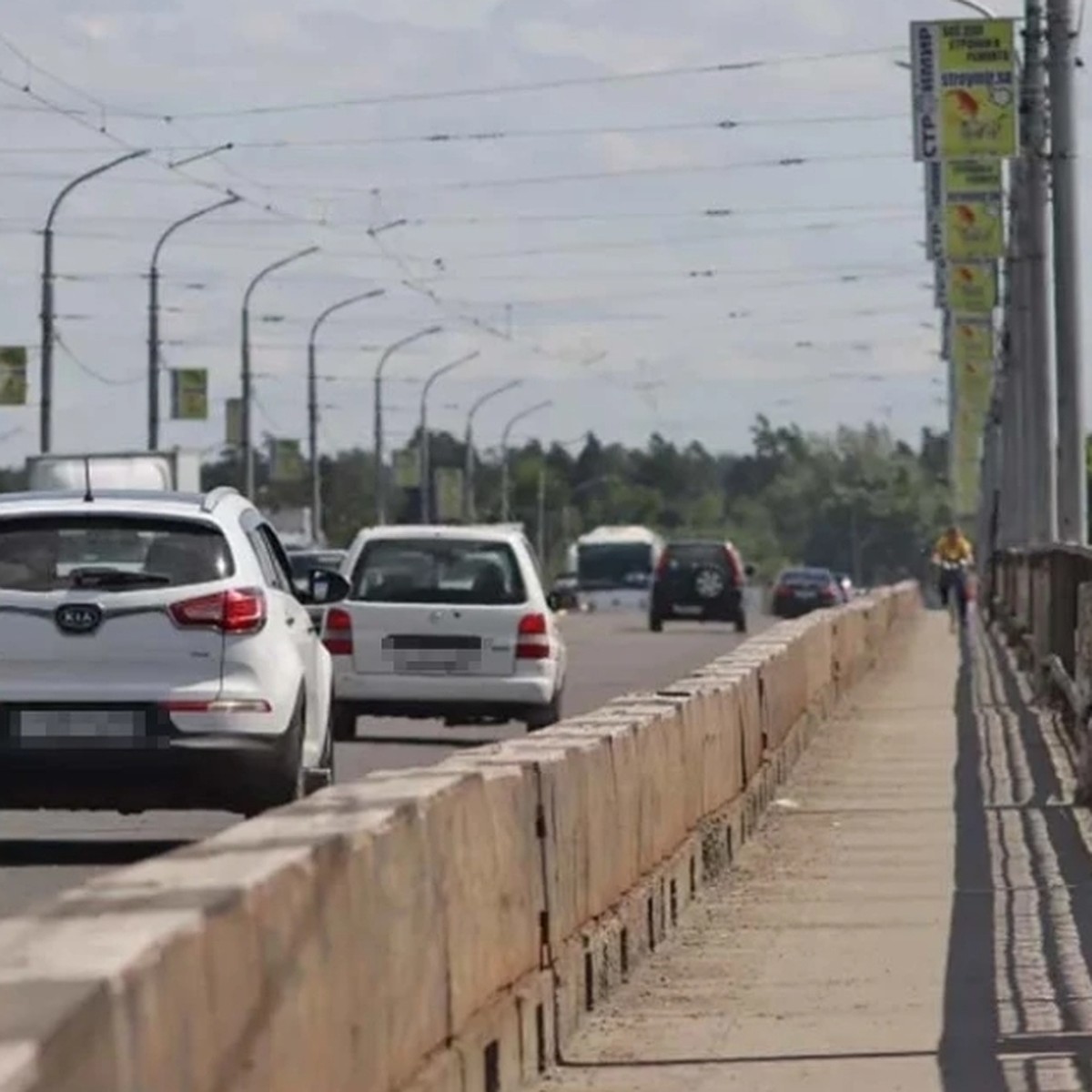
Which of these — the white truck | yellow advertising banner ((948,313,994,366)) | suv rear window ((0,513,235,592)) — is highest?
yellow advertising banner ((948,313,994,366))

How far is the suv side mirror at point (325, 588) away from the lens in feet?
63.0

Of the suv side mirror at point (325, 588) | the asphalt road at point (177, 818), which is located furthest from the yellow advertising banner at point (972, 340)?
the suv side mirror at point (325, 588)

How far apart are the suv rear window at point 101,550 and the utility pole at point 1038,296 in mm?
23899

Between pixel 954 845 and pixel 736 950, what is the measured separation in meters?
5.41

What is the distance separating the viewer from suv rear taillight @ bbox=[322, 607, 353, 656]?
89.2ft

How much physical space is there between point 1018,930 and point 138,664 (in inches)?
151

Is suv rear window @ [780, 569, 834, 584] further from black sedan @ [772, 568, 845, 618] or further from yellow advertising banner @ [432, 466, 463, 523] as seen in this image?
yellow advertising banner @ [432, 466, 463, 523]

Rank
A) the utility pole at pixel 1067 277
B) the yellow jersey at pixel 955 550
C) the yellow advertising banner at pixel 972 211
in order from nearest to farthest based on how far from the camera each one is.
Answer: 1. the utility pole at pixel 1067 277
2. the yellow advertising banner at pixel 972 211
3. the yellow jersey at pixel 955 550

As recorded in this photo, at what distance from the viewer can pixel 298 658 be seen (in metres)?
17.2

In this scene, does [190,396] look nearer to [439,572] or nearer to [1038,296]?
[1038,296]

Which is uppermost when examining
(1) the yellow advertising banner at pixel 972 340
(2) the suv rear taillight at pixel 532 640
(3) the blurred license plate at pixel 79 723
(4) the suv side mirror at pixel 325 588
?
(1) the yellow advertising banner at pixel 972 340

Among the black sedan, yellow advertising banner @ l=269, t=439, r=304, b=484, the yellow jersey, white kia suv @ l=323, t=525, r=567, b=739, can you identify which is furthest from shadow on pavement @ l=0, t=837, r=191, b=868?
yellow advertising banner @ l=269, t=439, r=304, b=484

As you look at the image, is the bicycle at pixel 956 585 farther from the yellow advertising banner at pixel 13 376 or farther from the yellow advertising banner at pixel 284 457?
the yellow advertising banner at pixel 284 457

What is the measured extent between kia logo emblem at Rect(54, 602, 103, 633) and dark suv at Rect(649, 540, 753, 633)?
56840 mm
